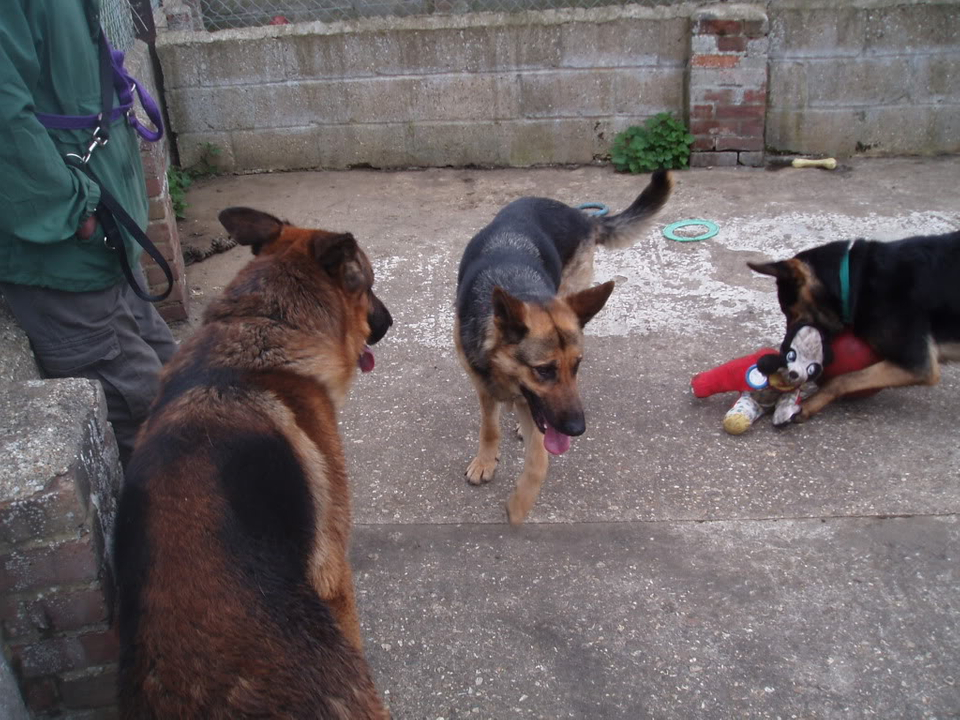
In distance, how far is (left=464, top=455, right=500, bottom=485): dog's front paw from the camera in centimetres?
379

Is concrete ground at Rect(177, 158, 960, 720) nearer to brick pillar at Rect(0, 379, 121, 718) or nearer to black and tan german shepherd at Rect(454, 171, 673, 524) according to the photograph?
black and tan german shepherd at Rect(454, 171, 673, 524)

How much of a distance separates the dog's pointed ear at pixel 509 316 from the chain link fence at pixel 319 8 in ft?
16.4

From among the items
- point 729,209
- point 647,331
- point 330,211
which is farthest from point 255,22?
point 647,331

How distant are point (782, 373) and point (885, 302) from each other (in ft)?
2.03

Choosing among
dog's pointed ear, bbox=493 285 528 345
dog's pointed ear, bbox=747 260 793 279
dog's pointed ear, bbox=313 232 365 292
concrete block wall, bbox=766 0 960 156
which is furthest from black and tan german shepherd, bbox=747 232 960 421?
concrete block wall, bbox=766 0 960 156

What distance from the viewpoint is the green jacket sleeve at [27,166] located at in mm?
2543

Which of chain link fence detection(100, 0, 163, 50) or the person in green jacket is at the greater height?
chain link fence detection(100, 0, 163, 50)

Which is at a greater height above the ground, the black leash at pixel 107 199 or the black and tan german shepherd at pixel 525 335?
the black leash at pixel 107 199

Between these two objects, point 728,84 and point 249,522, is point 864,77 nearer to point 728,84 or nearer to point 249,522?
point 728,84

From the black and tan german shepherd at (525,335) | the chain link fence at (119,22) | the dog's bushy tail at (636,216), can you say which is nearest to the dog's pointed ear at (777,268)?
the dog's bushy tail at (636,216)

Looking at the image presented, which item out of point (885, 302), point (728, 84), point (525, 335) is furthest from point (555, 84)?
point (525, 335)

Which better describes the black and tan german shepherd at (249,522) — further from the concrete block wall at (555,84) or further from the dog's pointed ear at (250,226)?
the concrete block wall at (555,84)

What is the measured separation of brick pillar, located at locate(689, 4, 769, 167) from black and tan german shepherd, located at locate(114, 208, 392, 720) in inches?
200

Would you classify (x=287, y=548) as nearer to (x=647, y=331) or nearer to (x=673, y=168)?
(x=647, y=331)
